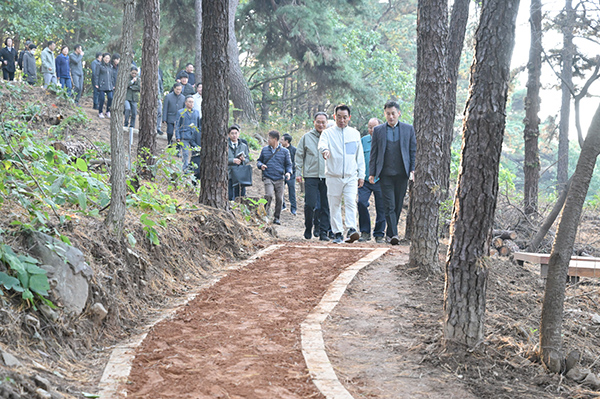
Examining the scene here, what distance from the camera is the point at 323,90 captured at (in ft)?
70.0

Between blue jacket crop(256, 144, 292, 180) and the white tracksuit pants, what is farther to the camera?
blue jacket crop(256, 144, 292, 180)

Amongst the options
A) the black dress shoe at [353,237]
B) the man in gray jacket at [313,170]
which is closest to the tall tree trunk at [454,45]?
the black dress shoe at [353,237]

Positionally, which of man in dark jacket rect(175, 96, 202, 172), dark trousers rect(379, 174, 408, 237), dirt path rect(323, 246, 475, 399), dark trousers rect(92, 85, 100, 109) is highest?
dark trousers rect(92, 85, 100, 109)

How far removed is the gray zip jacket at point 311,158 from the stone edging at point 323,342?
312cm

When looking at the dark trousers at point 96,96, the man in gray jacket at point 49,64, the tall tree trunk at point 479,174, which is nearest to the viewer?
the tall tree trunk at point 479,174

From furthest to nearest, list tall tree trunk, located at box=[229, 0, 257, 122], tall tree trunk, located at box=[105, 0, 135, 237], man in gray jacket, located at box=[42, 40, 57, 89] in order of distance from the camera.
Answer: tall tree trunk, located at box=[229, 0, 257, 122] < man in gray jacket, located at box=[42, 40, 57, 89] < tall tree trunk, located at box=[105, 0, 135, 237]

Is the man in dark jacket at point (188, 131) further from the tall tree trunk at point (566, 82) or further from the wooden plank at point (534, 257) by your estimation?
the tall tree trunk at point (566, 82)

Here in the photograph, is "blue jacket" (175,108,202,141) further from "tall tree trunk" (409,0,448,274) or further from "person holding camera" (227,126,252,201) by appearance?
"tall tree trunk" (409,0,448,274)

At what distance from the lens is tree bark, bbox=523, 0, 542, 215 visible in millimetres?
15406

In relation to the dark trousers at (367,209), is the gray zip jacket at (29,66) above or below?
above

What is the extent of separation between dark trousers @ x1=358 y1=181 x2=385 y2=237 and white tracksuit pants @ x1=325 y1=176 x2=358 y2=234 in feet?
1.72

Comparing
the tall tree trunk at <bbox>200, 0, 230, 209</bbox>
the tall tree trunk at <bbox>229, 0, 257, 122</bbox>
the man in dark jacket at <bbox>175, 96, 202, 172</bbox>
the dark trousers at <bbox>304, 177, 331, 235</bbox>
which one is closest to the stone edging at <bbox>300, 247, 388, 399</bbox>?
the tall tree trunk at <bbox>200, 0, 230, 209</bbox>

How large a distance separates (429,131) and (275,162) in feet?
16.0

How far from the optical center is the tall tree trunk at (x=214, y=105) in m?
8.55
